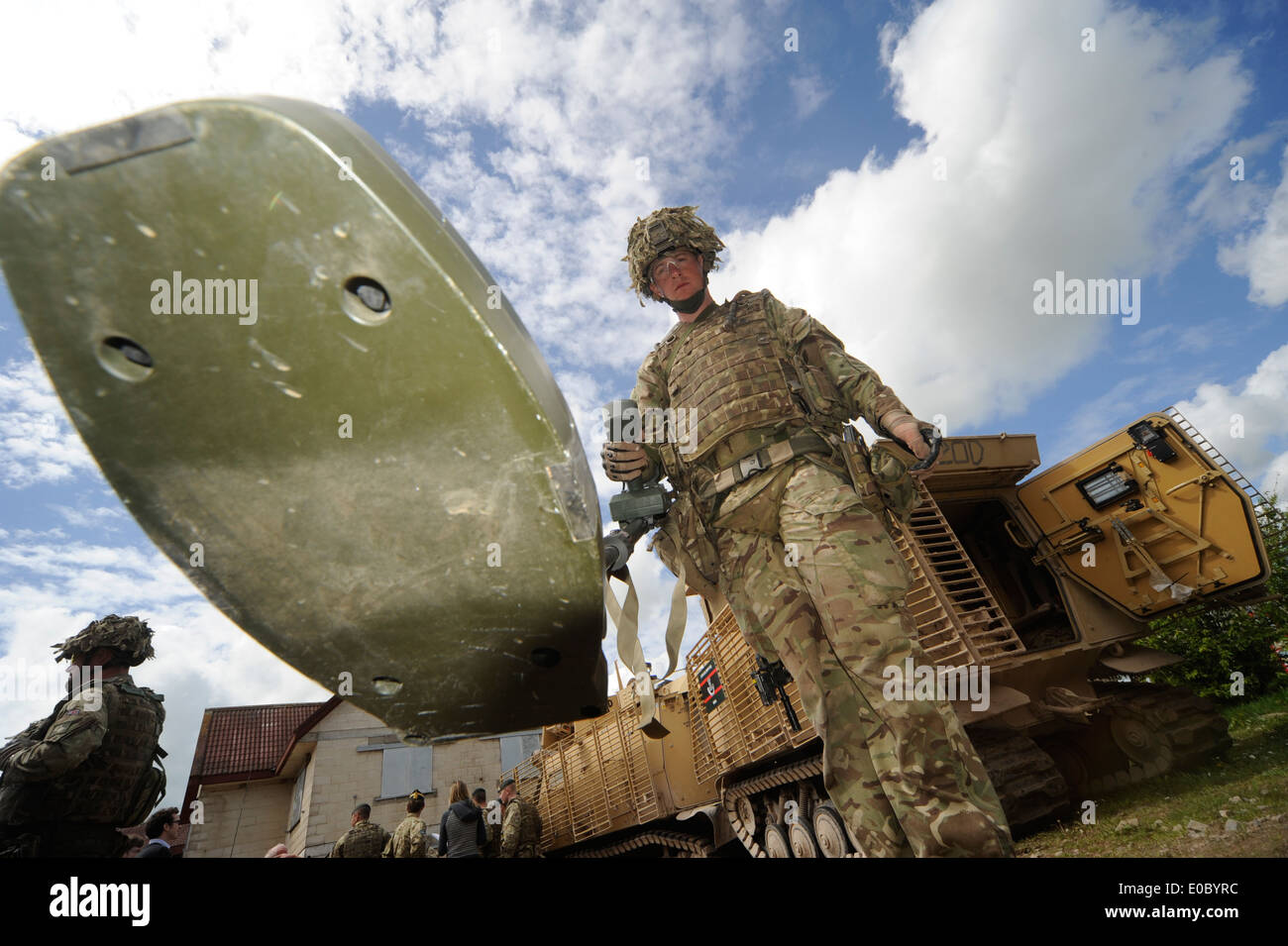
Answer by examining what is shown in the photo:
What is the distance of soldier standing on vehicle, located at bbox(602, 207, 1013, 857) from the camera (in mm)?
1691

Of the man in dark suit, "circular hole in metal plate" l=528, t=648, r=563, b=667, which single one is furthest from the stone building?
"circular hole in metal plate" l=528, t=648, r=563, b=667

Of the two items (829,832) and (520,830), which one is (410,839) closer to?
(520,830)

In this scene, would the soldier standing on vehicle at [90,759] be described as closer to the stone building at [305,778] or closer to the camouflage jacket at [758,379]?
the camouflage jacket at [758,379]

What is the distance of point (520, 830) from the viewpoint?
27.0ft

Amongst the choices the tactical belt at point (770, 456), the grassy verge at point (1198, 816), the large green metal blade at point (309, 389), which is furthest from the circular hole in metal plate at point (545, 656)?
the grassy verge at point (1198, 816)

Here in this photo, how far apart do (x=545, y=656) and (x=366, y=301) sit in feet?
1.87

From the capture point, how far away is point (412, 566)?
0.89 metres

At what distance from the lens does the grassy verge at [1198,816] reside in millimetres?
2613

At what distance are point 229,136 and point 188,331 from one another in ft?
0.75

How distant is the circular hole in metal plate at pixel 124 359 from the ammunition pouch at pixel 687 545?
6.03 feet
